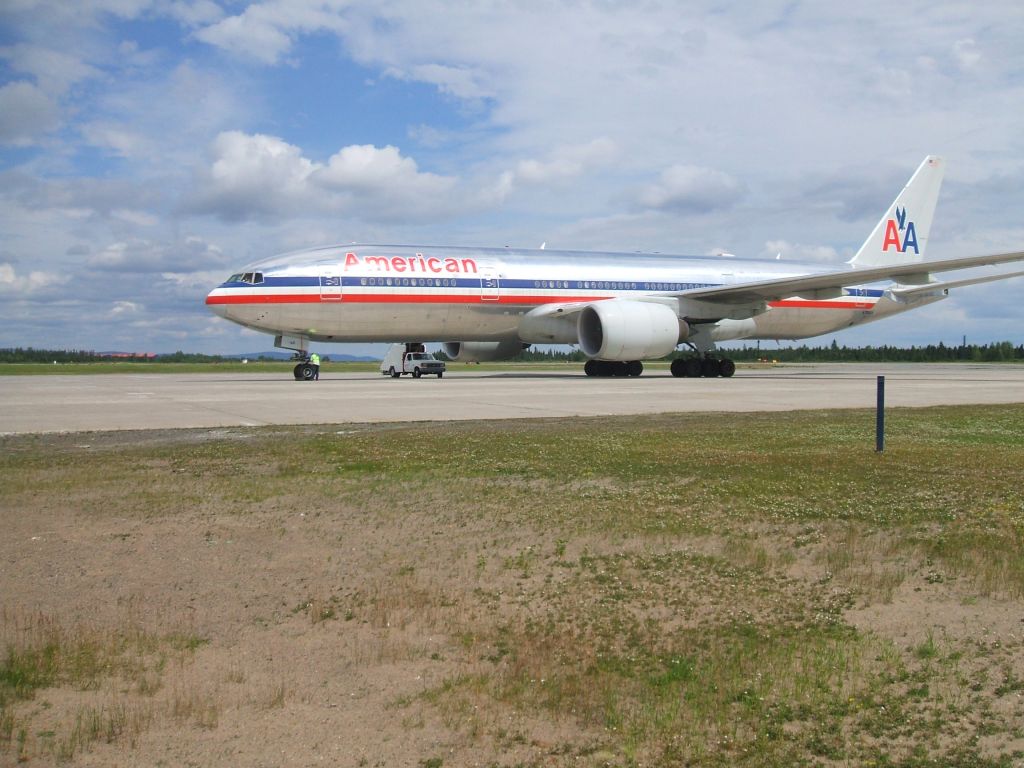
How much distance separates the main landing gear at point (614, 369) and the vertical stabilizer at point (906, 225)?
12757 mm

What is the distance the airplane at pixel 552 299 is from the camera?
2673 cm

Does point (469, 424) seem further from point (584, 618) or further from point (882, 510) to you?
point (584, 618)

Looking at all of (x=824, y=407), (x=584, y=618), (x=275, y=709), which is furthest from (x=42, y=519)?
(x=824, y=407)

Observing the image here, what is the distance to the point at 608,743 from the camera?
332 centimetres

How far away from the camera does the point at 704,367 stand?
31.5m

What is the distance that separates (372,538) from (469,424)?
7.29 meters

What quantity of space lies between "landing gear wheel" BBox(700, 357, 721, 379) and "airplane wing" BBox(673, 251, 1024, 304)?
212 centimetres

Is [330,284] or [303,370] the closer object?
[330,284]

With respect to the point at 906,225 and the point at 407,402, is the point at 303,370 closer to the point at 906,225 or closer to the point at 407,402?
the point at 407,402

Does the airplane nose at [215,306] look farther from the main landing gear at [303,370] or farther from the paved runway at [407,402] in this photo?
the paved runway at [407,402]

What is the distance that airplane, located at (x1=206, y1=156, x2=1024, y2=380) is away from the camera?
26734 mm

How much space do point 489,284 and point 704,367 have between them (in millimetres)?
8509

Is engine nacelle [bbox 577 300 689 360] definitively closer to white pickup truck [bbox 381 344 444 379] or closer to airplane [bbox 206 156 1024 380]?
airplane [bbox 206 156 1024 380]

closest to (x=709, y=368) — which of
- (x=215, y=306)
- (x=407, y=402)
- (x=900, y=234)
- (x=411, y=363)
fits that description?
(x=411, y=363)
